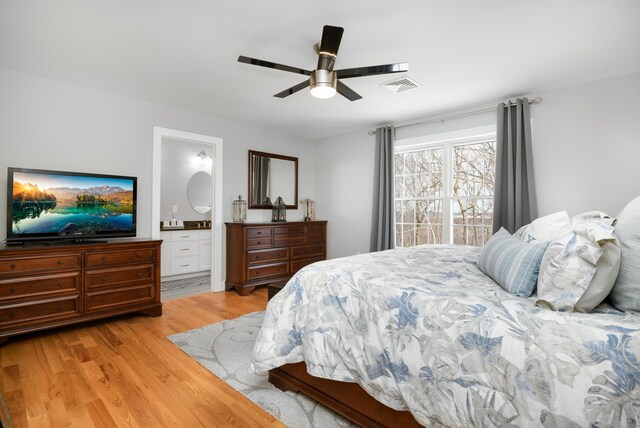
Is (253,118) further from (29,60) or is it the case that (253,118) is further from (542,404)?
(542,404)

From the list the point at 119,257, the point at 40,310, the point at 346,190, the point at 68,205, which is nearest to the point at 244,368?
the point at 119,257

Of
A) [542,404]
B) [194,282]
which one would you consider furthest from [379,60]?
[194,282]

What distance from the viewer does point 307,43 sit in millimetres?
2506

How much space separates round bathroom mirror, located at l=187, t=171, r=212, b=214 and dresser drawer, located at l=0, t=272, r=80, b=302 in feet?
11.1

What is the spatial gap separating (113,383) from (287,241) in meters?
3.01

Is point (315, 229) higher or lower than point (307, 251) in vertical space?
higher

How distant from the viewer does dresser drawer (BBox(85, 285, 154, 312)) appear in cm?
308

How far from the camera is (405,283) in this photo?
1.57 meters

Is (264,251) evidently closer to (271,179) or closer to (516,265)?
(271,179)

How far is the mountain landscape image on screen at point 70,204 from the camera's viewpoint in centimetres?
293

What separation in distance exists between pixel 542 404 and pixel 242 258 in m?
3.81

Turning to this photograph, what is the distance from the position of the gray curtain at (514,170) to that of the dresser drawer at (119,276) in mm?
3983

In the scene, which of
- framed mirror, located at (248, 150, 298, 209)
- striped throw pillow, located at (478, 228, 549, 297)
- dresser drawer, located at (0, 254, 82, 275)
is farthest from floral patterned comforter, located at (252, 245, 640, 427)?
framed mirror, located at (248, 150, 298, 209)

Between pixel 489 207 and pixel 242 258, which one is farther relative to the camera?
pixel 242 258
